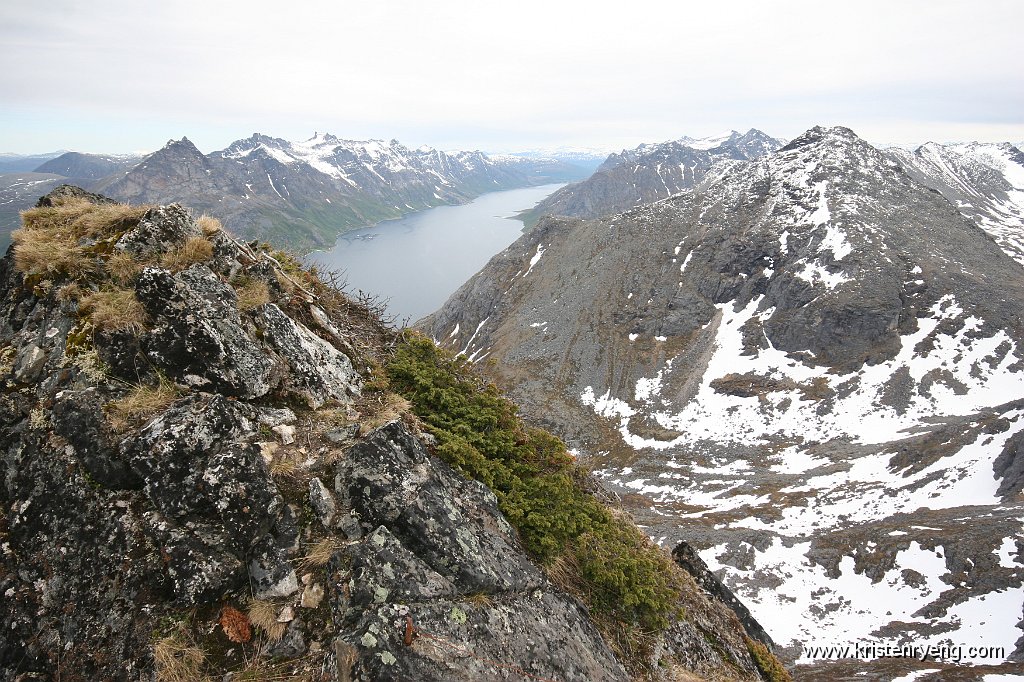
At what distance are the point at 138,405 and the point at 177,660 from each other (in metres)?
3.30

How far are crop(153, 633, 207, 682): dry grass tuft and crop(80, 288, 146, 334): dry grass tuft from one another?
14.6 feet

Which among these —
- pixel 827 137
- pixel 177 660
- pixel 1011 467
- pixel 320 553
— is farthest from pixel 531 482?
pixel 827 137

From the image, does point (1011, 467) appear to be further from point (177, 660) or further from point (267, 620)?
point (177, 660)

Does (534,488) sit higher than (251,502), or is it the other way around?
(251,502)

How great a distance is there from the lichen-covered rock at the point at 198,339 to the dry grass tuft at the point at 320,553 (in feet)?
8.79

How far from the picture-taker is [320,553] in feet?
20.4

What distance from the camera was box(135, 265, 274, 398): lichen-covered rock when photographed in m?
7.23

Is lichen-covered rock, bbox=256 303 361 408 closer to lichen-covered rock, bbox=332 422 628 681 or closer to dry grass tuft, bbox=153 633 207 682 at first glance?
lichen-covered rock, bbox=332 422 628 681

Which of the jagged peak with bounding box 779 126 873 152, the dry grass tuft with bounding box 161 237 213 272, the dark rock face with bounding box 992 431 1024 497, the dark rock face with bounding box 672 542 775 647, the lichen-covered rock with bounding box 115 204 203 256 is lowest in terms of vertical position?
the dark rock face with bounding box 992 431 1024 497

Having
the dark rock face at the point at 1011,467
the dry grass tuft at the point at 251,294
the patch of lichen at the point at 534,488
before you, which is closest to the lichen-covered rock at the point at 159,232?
the dry grass tuft at the point at 251,294

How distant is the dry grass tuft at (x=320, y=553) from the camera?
613 centimetres

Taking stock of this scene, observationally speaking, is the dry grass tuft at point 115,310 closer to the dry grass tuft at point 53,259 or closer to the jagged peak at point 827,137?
the dry grass tuft at point 53,259

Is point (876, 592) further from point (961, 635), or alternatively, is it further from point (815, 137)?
point (815, 137)

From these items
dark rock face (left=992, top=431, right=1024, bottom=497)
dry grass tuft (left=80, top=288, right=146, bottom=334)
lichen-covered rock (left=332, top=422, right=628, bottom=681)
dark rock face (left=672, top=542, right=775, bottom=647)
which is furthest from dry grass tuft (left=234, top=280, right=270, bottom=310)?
dark rock face (left=992, top=431, right=1024, bottom=497)
